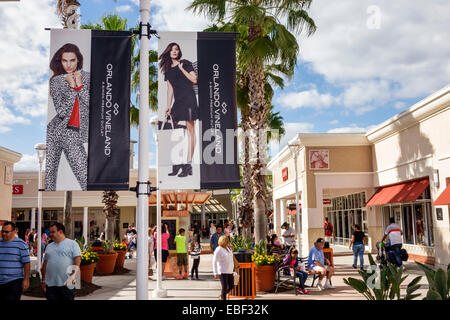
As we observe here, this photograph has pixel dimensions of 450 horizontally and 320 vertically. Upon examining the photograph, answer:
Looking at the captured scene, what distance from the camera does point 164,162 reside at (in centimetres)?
614

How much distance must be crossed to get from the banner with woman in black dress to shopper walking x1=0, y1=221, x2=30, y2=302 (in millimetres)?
2670

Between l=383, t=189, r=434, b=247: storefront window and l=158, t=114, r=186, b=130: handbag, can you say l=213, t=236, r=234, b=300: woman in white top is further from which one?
l=383, t=189, r=434, b=247: storefront window

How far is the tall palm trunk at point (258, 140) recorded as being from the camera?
12.9 meters

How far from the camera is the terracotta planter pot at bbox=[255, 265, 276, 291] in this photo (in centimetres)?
1127

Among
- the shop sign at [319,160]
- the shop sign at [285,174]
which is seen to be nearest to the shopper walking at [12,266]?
the shop sign at [319,160]

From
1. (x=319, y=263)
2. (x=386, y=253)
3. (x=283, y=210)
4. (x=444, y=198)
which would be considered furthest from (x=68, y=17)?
(x=283, y=210)

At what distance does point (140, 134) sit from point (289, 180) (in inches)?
916

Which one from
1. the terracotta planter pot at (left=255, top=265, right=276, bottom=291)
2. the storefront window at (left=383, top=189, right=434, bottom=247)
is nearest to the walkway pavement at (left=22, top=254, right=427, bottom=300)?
the terracotta planter pot at (left=255, top=265, right=276, bottom=291)

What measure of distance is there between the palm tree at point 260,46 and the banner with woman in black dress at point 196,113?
20.9 feet

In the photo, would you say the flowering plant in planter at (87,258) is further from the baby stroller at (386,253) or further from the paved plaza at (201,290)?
the baby stroller at (386,253)

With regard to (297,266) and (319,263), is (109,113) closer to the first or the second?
(297,266)
